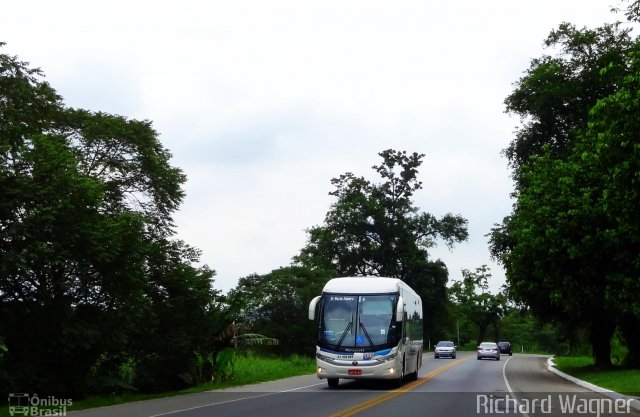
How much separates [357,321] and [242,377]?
8.38 m

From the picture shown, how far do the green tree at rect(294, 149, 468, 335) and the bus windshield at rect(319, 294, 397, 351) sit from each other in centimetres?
5526

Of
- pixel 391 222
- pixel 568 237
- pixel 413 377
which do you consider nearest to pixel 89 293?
pixel 413 377

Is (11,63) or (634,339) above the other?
(11,63)

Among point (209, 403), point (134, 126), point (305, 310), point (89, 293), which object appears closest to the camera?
point (209, 403)

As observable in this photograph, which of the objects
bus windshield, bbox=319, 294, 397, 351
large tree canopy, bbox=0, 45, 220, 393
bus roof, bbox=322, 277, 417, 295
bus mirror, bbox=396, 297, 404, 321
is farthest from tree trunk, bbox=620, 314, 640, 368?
large tree canopy, bbox=0, 45, 220, 393

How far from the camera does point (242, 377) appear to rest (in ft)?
103

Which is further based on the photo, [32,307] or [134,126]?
[134,126]

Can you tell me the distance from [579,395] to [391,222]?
59907mm

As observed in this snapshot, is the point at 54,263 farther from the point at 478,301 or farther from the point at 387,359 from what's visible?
the point at 478,301

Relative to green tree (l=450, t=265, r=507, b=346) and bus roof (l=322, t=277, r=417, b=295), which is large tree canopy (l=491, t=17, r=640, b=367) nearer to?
bus roof (l=322, t=277, r=417, b=295)

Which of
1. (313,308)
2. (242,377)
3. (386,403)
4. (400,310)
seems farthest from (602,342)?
(386,403)

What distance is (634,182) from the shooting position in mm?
18234

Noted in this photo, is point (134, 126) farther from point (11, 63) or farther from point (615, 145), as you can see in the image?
point (615, 145)

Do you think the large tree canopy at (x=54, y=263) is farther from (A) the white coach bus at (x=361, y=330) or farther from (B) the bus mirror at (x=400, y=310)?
(B) the bus mirror at (x=400, y=310)
